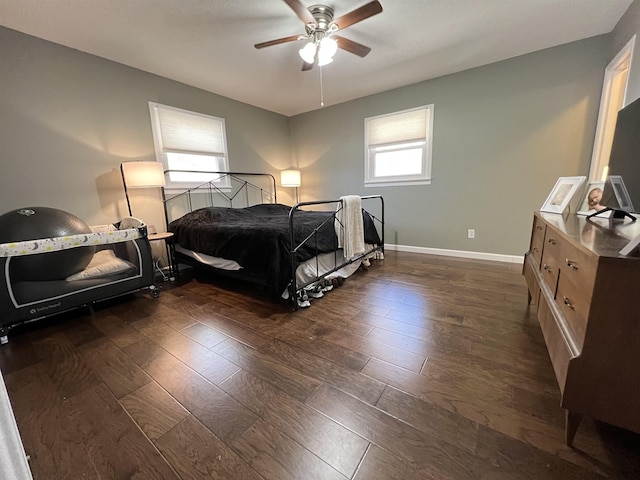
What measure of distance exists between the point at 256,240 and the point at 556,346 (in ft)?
6.58

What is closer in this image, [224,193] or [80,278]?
[80,278]

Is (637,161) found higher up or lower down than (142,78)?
lower down

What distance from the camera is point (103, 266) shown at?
2262mm

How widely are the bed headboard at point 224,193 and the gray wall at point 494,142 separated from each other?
1594mm

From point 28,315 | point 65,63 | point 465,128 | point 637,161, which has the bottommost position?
point 28,315

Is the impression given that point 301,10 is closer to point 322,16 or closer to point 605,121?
point 322,16

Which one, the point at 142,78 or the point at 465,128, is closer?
the point at 142,78

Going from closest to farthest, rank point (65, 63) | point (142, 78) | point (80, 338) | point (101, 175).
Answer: point (80, 338)
point (65, 63)
point (101, 175)
point (142, 78)

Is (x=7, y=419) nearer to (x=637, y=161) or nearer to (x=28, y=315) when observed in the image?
(x=28, y=315)

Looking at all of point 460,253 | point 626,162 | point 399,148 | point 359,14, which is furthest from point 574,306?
point 399,148

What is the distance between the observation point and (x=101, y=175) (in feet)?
9.22

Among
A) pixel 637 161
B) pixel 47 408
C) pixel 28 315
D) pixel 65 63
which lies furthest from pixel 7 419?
pixel 65 63

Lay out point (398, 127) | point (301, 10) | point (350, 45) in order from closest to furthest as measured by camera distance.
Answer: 1. point (301, 10)
2. point (350, 45)
3. point (398, 127)

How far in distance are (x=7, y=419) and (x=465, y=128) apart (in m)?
4.16
